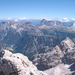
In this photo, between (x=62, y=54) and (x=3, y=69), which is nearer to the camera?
(x=3, y=69)

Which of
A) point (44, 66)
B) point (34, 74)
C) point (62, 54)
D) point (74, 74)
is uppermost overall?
point (34, 74)

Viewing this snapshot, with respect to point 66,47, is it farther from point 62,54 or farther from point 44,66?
point 44,66

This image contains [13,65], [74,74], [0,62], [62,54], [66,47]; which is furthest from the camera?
[66,47]

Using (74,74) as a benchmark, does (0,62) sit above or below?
above

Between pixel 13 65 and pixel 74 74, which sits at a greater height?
pixel 13 65

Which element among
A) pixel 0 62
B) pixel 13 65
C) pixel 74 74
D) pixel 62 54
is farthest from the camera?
pixel 62 54

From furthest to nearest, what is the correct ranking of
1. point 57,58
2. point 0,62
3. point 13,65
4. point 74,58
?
point 57,58 < point 74,58 < point 0,62 < point 13,65

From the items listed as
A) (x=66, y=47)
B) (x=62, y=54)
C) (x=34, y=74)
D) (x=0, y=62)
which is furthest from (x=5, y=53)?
(x=66, y=47)

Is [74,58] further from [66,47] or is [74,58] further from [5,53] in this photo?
[5,53]

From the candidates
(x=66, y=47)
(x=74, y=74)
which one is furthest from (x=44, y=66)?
(x=74, y=74)
